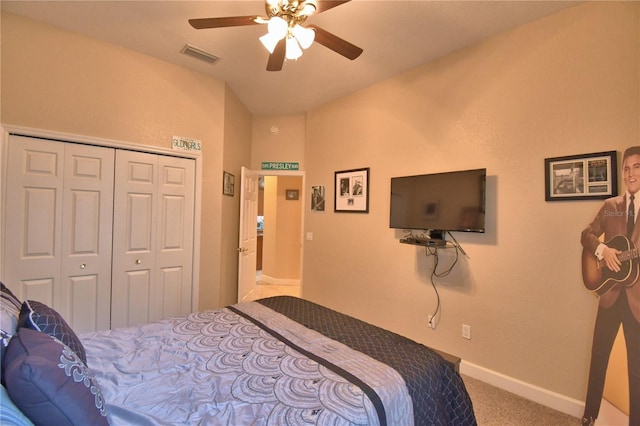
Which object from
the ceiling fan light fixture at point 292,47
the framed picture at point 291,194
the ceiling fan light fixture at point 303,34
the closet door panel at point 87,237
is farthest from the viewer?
the framed picture at point 291,194

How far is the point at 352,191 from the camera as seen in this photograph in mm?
3621

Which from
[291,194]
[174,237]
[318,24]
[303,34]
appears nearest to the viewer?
[303,34]

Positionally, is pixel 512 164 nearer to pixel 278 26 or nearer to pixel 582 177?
pixel 582 177

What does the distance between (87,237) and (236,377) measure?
2204 millimetres

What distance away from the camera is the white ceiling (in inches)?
86.0

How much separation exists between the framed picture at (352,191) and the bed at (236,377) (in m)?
1.87

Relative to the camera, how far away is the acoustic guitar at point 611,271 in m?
1.77

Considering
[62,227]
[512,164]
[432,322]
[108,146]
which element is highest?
[108,146]

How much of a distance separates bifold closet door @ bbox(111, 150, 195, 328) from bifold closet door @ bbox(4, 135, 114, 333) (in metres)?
0.10

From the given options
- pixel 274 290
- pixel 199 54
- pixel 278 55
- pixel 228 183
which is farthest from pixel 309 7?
pixel 274 290

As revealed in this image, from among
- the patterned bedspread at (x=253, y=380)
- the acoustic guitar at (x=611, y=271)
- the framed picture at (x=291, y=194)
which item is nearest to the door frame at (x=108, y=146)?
the patterned bedspread at (x=253, y=380)

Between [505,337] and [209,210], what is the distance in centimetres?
306

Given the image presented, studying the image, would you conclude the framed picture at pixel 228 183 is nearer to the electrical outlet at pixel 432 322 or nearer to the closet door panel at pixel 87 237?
the closet door panel at pixel 87 237

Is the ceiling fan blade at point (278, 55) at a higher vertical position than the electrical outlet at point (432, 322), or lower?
higher
